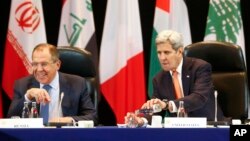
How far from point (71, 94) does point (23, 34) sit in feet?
5.98

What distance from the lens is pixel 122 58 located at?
6387mm

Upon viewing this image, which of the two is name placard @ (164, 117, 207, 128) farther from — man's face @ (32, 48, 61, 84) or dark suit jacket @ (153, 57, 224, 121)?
man's face @ (32, 48, 61, 84)

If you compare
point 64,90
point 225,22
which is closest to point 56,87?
point 64,90

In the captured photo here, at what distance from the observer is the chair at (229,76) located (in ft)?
16.3

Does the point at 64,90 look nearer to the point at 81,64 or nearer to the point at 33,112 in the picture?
the point at 81,64

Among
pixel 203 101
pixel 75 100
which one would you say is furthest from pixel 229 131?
pixel 75 100

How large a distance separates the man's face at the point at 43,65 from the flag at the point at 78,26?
5.37ft

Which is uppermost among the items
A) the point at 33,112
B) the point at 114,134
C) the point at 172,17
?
the point at 172,17

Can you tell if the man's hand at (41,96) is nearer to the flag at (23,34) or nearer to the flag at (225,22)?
the flag at (23,34)

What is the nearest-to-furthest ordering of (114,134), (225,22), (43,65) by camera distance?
(114,134)
(43,65)
(225,22)

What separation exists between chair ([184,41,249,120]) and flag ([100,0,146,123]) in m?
1.40

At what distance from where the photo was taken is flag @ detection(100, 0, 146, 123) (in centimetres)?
635

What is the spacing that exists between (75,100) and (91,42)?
1706 millimetres

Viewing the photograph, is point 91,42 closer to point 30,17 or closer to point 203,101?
point 30,17
